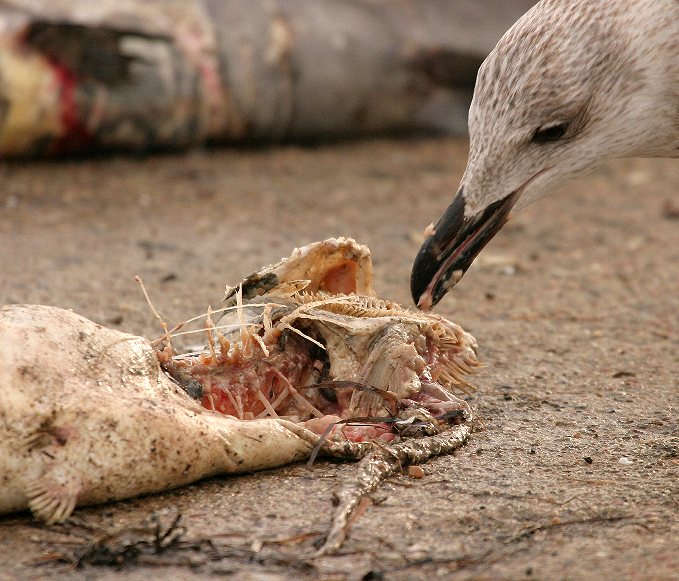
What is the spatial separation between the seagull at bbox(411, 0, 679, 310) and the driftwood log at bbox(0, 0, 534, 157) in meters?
2.96

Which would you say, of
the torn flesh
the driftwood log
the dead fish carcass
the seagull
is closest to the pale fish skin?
the dead fish carcass

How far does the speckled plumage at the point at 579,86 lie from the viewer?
2.84 m

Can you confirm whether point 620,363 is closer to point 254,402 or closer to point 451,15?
point 254,402

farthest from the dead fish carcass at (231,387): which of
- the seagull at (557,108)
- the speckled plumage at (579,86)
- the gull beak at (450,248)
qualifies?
the speckled plumage at (579,86)

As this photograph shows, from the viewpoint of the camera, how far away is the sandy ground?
7.24 ft

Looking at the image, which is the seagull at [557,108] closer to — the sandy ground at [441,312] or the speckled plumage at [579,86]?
the speckled plumage at [579,86]

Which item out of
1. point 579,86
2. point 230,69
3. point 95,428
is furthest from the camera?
point 230,69

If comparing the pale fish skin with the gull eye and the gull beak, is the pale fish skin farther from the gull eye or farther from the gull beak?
the gull eye

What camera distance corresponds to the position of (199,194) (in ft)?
17.8

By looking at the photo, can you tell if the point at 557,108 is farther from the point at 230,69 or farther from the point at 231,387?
the point at 230,69

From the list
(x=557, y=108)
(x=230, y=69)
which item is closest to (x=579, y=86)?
(x=557, y=108)

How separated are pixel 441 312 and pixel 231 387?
138cm

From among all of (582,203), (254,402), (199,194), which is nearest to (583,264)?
(582,203)

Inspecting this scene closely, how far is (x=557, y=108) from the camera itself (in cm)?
286
